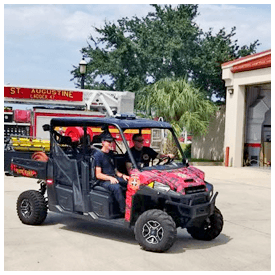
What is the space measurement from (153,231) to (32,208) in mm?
2519

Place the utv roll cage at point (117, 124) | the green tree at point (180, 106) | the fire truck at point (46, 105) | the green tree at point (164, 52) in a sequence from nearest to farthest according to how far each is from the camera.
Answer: the utv roll cage at point (117, 124) < the fire truck at point (46, 105) < the green tree at point (180, 106) < the green tree at point (164, 52)

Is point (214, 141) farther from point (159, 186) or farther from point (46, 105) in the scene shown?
point (159, 186)

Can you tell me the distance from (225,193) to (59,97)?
1117 centimetres

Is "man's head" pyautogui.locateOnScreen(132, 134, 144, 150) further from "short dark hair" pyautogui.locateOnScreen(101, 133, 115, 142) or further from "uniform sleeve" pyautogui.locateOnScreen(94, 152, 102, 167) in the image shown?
"uniform sleeve" pyautogui.locateOnScreen(94, 152, 102, 167)

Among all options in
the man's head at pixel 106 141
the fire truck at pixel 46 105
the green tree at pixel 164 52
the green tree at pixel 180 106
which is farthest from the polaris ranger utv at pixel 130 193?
the green tree at pixel 164 52

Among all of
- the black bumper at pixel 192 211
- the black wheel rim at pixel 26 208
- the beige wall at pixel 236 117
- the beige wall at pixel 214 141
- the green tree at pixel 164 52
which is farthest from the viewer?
the green tree at pixel 164 52

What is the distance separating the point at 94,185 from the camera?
8.23m

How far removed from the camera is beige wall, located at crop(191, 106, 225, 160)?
91.1 ft

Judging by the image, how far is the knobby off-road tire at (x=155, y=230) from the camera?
7262 mm

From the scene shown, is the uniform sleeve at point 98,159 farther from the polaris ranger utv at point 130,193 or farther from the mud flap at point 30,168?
the mud flap at point 30,168

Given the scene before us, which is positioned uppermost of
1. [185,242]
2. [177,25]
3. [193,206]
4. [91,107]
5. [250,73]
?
[177,25]

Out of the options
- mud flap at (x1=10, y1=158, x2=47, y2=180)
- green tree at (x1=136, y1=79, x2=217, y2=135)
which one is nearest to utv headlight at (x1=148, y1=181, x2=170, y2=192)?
mud flap at (x1=10, y1=158, x2=47, y2=180)
